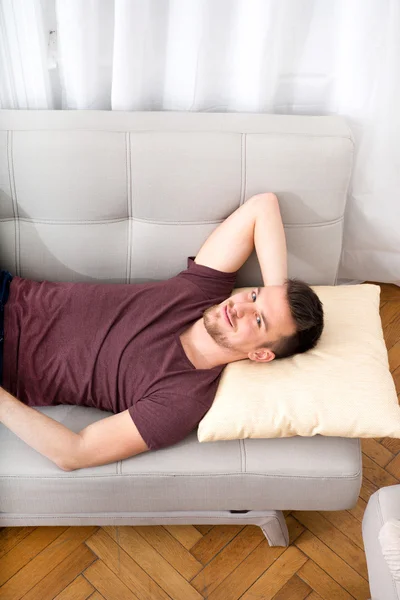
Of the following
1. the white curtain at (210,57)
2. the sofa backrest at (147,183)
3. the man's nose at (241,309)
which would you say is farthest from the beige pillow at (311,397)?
the white curtain at (210,57)

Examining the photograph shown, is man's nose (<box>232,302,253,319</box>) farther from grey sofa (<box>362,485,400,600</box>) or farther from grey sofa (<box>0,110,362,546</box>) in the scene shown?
grey sofa (<box>362,485,400,600</box>)

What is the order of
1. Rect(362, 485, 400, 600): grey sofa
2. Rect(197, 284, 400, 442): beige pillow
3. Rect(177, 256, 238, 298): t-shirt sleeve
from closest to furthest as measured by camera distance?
1. Rect(362, 485, 400, 600): grey sofa
2. Rect(197, 284, 400, 442): beige pillow
3. Rect(177, 256, 238, 298): t-shirt sleeve

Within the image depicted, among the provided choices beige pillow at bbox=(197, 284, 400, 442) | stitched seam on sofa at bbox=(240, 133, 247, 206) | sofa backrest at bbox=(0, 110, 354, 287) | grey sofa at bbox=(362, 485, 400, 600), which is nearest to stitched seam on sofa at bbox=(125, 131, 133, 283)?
sofa backrest at bbox=(0, 110, 354, 287)

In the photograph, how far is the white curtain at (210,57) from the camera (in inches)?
66.6

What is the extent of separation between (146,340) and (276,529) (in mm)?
676

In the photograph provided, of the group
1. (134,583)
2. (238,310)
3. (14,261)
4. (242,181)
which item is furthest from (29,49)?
(134,583)

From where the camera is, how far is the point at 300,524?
1857 mm

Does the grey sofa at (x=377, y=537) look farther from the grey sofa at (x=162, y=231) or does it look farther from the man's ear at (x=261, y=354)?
the man's ear at (x=261, y=354)

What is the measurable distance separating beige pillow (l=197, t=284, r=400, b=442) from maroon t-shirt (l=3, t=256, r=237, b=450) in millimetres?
64

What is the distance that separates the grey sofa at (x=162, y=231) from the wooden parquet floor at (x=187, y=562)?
94 mm

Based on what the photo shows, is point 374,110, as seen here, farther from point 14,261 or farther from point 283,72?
point 14,261

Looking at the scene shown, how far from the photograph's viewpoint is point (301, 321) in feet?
5.12

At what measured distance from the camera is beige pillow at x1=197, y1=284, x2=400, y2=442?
57.6 inches

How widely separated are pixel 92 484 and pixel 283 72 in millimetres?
1355
